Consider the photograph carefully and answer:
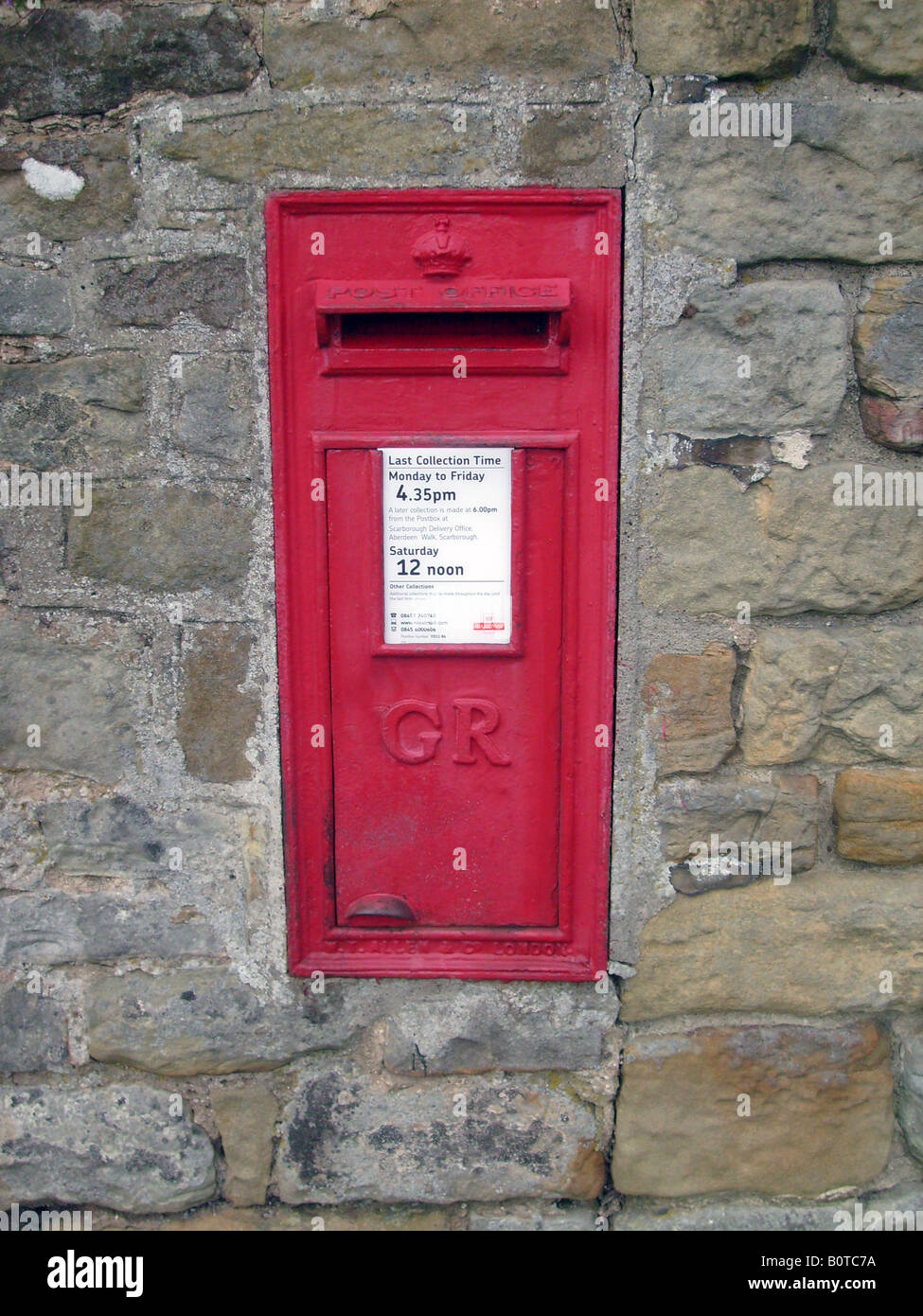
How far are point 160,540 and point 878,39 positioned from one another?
143 centimetres

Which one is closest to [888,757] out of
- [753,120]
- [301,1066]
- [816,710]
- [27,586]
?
[816,710]

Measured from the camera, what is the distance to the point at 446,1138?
165cm

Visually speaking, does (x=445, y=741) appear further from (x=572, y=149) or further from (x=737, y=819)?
(x=572, y=149)

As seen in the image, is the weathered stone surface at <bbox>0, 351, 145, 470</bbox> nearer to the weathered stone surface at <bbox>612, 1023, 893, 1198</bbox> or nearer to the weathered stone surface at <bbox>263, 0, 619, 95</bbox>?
the weathered stone surface at <bbox>263, 0, 619, 95</bbox>

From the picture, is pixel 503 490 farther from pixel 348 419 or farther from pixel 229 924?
pixel 229 924

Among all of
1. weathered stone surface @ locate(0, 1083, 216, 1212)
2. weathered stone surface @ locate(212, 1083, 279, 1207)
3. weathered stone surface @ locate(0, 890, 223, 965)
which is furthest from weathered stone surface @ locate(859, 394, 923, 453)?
weathered stone surface @ locate(0, 1083, 216, 1212)

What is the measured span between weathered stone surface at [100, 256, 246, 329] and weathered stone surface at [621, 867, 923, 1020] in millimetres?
1313

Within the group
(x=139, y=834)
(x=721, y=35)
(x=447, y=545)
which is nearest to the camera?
(x=721, y=35)

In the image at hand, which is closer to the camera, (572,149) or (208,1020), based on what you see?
(572,149)

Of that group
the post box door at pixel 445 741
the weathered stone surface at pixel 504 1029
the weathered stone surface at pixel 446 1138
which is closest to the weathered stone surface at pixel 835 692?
the post box door at pixel 445 741

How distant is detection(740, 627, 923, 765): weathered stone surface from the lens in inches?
60.0

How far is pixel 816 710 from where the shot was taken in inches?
60.5

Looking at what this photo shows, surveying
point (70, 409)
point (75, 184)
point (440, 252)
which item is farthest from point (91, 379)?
point (440, 252)

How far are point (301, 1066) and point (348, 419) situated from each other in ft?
3.90
